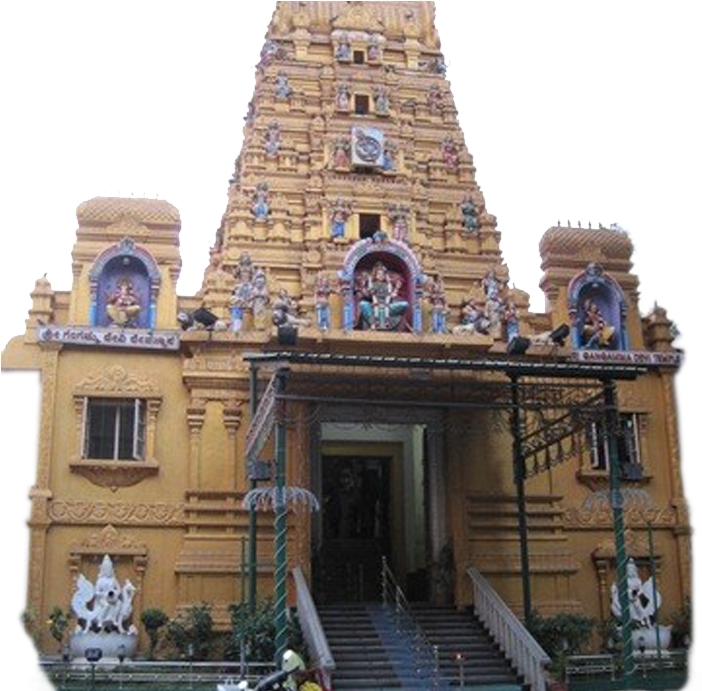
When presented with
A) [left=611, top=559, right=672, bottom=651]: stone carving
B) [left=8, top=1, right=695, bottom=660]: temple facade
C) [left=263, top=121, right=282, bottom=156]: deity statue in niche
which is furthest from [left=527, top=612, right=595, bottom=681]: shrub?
[left=263, top=121, right=282, bottom=156]: deity statue in niche

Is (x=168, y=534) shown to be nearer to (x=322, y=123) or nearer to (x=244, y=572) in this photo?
(x=244, y=572)

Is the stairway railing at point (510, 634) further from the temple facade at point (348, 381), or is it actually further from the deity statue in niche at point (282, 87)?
the deity statue in niche at point (282, 87)

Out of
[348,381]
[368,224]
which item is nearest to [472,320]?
[368,224]

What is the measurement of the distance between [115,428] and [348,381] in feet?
16.3

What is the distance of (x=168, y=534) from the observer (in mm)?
21719

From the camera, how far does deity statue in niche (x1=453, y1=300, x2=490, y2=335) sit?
23.1 meters

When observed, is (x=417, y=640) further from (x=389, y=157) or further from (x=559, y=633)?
(x=389, y=157)

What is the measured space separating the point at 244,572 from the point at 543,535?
638cm

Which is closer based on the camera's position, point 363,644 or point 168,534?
point 363,644

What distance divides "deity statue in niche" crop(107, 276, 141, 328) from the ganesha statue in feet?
16.0

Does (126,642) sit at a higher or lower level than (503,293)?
lower

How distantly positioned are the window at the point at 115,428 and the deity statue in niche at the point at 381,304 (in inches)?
198

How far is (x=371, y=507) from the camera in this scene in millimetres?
25578

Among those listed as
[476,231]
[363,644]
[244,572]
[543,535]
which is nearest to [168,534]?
[244,572]
